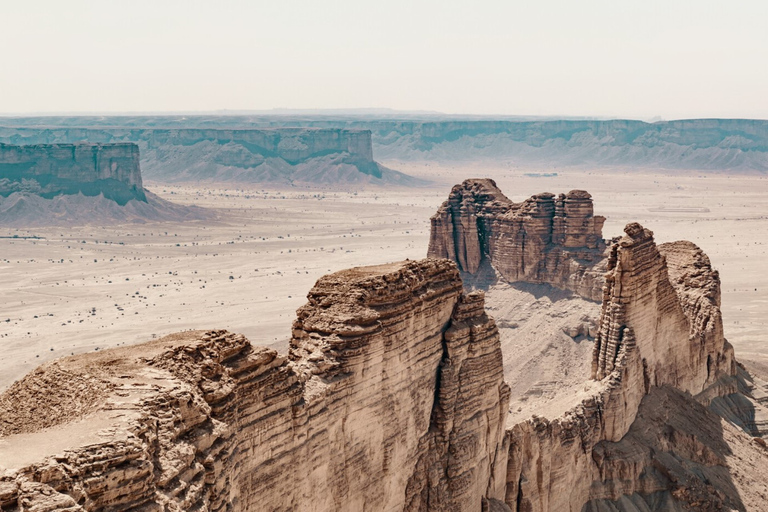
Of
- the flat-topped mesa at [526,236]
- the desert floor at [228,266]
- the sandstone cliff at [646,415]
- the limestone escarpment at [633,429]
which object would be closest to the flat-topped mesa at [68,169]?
the desert floor at [228,266]

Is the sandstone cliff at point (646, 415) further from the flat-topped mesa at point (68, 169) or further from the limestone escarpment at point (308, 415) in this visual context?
the flat-topped mesa at point (68, 169)

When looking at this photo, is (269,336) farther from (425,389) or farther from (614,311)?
(425,389)

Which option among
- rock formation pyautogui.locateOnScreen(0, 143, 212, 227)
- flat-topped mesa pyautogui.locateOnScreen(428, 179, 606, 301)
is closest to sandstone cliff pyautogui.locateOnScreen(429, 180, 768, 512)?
flat-topped mesa pyautogui.locateOnScreen(428, 179, 606, 301)

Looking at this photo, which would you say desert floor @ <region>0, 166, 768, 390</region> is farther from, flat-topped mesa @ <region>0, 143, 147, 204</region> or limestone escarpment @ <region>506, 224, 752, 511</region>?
limestone escarpment @ <region>506, 224, 752, 511</region>

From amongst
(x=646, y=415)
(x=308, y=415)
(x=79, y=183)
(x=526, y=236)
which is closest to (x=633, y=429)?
(x=646, y=415)

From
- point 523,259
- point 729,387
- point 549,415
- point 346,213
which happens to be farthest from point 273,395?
point 346,213
